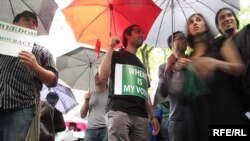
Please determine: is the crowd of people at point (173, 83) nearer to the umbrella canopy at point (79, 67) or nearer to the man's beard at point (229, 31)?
the man's beard at point (229, 31)

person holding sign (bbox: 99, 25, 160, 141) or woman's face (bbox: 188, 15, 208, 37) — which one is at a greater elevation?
woman's face (bbox: 188, 15, 208, 37)

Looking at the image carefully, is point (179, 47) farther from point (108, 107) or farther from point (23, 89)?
point (23, 89)

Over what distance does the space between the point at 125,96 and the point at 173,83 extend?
64 cm

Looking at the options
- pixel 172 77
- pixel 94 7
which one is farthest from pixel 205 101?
pixel 94 7

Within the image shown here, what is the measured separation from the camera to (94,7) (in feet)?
15.3

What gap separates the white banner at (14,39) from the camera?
293cm

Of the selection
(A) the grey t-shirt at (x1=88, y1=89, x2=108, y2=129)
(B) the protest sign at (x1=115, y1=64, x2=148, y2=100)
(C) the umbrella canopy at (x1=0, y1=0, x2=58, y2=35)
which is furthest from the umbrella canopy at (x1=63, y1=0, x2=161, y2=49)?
(A) the grey t-shirt at (x1=88, y1=89, x2=108, y2=129)

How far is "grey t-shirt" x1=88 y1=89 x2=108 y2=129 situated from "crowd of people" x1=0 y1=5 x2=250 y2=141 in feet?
4.31

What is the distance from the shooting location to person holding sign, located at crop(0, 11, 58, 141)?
9.54 ft

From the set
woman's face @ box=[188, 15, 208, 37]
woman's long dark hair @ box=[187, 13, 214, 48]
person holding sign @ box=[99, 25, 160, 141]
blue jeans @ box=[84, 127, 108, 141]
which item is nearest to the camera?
woman's long dark hair @ box=[187, 13, 214, 48]

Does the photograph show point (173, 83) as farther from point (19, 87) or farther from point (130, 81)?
point (19, 87)

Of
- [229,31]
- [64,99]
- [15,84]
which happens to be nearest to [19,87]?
[15,84]

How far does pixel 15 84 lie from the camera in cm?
303

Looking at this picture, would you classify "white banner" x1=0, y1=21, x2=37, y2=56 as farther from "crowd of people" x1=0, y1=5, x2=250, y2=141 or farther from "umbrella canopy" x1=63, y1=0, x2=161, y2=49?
"umbrella canopy" x1=63, y1=0, x2=161, y2=49
